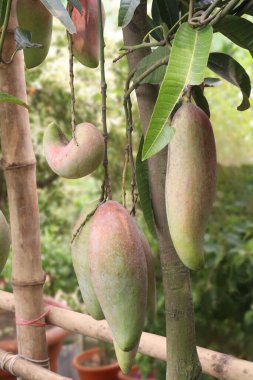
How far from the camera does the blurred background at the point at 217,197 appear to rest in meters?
1.32

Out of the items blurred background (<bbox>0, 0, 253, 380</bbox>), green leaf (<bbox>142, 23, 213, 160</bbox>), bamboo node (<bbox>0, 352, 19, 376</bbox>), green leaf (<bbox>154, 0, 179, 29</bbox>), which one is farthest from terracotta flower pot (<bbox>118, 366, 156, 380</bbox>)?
green leaf (<bbox>142, 23, 213, 160</bbox>)

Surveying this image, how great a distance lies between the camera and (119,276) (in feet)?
1.26

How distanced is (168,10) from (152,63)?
8 centimetres

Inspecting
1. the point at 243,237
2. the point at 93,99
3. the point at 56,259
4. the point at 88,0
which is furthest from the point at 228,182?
the point at 88,0

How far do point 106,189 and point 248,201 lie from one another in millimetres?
1049

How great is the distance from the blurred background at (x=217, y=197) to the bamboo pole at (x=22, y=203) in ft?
0.90

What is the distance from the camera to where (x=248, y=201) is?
4.69ft

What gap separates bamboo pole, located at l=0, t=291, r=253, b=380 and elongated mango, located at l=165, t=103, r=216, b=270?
1.03 feet

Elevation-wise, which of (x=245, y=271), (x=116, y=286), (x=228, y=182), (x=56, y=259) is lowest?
(x=56, y=259)

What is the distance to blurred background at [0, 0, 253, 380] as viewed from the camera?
132cm

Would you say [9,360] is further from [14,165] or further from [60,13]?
[60,13]

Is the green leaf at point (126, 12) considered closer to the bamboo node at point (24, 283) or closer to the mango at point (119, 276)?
the mango at point (119, 276)

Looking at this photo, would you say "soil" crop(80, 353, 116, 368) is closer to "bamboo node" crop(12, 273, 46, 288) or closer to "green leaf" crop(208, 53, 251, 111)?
"bamboo node" crop(12, 273, 46, 288)

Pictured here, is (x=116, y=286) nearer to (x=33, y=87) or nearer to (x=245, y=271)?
(x=245, y=271)
